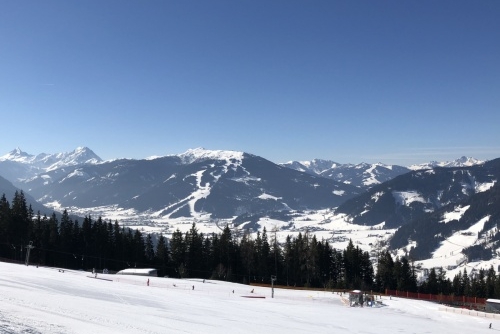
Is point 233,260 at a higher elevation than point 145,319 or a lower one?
lower

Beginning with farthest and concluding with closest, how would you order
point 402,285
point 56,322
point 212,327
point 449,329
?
1. point 402,285
2. point 449,329
3. point 212,327
4. point 56,322

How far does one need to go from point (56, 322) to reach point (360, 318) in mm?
34368

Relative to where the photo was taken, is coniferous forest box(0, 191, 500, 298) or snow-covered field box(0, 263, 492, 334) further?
coniferous forest box(0, 191, 500, 298)

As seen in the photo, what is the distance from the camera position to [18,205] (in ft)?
300

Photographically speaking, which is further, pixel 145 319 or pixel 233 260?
pixel 233 260

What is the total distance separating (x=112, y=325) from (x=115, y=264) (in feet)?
284

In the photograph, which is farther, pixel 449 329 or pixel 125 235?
pixel 125 235

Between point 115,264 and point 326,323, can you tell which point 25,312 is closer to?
point 326,323

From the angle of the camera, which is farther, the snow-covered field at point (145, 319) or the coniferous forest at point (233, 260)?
the coniferous forest at point (233, 260)

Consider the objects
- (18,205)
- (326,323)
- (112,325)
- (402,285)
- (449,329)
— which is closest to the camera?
(112,325)

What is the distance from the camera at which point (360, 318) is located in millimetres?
44812

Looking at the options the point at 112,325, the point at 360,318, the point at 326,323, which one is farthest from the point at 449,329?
the point at 112,325

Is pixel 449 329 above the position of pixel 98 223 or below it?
below

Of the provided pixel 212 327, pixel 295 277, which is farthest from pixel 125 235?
pixel 212 327
